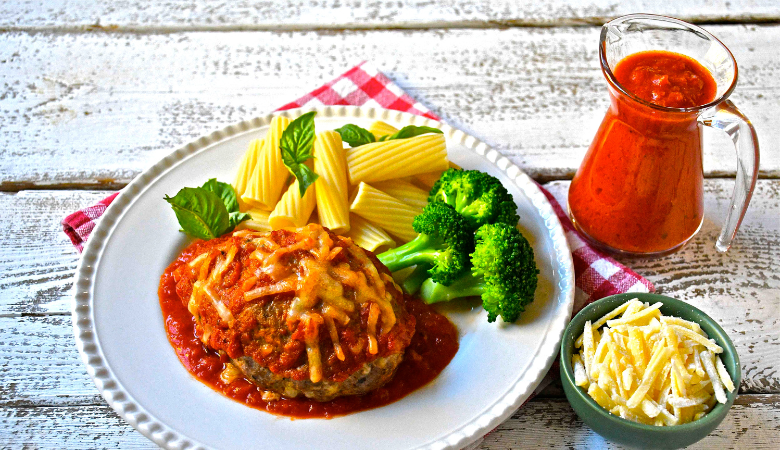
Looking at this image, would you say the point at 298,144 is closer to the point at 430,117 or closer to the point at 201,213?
the point at 201,213

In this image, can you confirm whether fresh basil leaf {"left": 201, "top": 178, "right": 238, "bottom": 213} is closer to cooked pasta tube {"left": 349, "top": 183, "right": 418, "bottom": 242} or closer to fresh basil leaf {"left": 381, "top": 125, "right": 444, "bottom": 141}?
cooked pasta tube {"left": 349, "top": 183, "right": 418, "bottom": 242}

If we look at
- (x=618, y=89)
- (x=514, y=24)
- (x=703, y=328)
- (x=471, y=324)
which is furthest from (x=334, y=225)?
(x=514, y=24)

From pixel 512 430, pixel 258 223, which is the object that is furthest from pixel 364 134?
pixel 512 430

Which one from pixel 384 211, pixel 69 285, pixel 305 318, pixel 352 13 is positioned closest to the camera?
pixel 305 318

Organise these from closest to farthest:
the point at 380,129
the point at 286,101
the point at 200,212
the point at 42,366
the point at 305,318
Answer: the point at 305,318
the point at 42,366
the point at 200,212
the point at 380,129
the point at 286,101

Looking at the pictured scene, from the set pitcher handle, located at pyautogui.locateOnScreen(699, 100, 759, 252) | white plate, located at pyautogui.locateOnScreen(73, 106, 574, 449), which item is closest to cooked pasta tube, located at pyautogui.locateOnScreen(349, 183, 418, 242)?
white plate, located at pyautogui.locateOnScreen(73, 106, 574, 449)

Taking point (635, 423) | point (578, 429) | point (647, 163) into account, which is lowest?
point (578, 429)

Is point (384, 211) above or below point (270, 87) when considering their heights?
below

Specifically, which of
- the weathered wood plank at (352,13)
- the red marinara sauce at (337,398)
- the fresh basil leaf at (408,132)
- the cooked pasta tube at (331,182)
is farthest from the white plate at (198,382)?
the weathered wood plank at (352,13)
